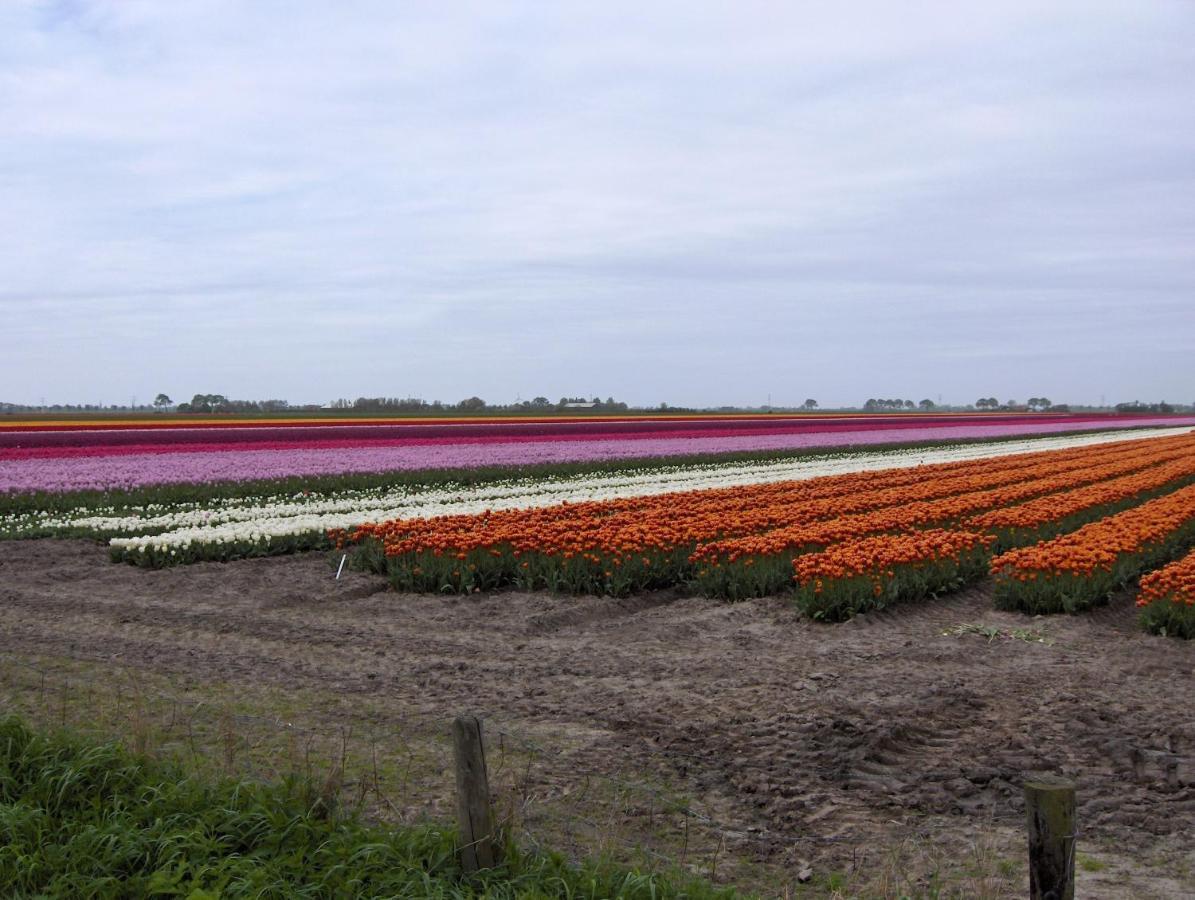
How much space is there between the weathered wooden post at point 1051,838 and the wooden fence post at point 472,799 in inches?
90.2

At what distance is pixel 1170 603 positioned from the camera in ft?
32.4

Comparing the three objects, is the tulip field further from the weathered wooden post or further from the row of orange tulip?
the weathered wooden post

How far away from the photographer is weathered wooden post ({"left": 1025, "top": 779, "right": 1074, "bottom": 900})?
13.3ft

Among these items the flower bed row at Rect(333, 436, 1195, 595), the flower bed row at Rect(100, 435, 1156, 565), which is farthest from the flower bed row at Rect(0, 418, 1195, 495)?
the flower bed row at Rect(333, 436, 1195, 595)

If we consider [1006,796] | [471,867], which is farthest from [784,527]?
[471,867]

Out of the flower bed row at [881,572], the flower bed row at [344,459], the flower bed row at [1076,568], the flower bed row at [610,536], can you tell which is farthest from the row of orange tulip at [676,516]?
the flower bed row at [344,459]

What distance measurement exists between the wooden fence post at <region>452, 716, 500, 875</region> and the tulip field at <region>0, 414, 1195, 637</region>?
6446 mm

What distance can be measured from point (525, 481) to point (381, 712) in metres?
18.8

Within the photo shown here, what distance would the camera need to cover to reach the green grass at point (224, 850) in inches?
188

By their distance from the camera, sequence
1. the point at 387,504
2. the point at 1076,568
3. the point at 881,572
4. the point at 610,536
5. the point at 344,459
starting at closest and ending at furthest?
the point at 1076,568 → the point at 881,572 → the point at 610,536 → the point at 387,504 → the point at 344,459

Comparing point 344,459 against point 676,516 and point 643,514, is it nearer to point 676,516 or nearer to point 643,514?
point 643,514

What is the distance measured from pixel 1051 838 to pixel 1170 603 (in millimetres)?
6830

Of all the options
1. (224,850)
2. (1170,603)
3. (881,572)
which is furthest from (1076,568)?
(224,850)

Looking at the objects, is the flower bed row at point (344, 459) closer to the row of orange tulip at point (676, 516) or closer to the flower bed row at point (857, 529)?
the row of orange tulip at point (676, 516)
